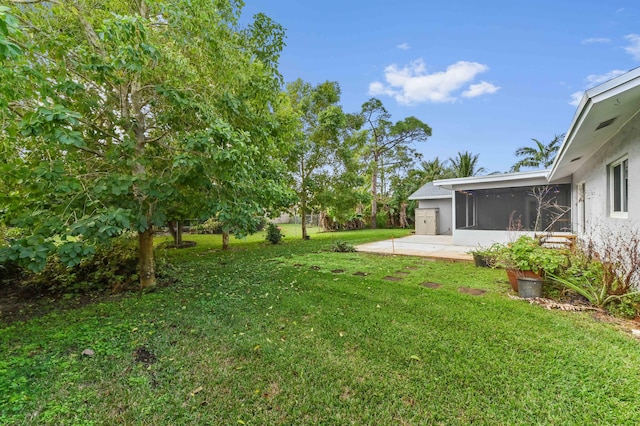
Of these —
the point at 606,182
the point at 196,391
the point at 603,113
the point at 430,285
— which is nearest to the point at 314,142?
the point at 430,285

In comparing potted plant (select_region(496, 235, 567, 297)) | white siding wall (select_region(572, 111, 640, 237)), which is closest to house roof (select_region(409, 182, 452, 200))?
white siding wall (select_region(572, 111, 640, 237))

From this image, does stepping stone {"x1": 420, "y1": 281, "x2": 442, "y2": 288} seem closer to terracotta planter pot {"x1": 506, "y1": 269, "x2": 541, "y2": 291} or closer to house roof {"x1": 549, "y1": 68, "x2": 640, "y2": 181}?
terracotta planter pot {"x1": 506, "y1": 269, "x2": 541, "y2": 291}

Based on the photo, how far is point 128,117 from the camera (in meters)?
4.76

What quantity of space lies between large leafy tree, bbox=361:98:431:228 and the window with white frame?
1789cm

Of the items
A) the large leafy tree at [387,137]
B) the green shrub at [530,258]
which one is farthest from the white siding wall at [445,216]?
the green shrub at [530,258]

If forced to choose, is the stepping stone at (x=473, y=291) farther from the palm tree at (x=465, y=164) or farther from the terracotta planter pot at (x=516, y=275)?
the palm tree at (x=465, y=164)

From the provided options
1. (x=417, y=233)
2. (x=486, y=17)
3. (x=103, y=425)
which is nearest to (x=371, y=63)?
(x=486, y=17)

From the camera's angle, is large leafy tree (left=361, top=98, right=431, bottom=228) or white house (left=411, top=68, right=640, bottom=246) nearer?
white house (left=411, top=68, right=640, bottom=246)

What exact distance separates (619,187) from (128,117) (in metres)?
8.81

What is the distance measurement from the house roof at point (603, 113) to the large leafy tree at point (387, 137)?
18.2 m

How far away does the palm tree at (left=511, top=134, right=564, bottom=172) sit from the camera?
72.2 feet

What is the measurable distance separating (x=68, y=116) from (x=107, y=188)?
1405mm

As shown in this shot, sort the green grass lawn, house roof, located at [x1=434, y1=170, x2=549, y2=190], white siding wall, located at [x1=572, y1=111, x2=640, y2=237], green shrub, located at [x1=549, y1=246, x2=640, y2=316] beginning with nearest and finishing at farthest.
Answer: the green grass lawn → green shrub, located at [x1=549, y1=246, x2=640, y2=316] → white siding wall, located at [x1=572, y1=111, x2=640, y2=237] → house roof, located at [x1=434, y1=170, x2=549, y2=190]

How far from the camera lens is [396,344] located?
3143mm
